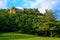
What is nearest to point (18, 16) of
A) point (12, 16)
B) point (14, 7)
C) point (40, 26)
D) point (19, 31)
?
point (12, 16)

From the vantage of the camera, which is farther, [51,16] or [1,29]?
[1,29]

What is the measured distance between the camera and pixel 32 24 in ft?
228

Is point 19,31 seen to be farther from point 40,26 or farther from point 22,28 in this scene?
point 40,26

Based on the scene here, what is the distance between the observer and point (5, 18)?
229 feet

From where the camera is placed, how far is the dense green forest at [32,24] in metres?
63.2

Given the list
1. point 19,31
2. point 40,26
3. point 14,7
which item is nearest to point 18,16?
point 19,31

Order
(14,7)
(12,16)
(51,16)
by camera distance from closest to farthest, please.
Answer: (51,16), (12,16), (14,7)

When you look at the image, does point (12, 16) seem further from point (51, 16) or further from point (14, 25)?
point (51, 16)

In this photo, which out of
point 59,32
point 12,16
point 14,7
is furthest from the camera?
point 14,7

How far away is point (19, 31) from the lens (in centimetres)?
6856

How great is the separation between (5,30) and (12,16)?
610 cm

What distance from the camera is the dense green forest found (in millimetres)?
63219

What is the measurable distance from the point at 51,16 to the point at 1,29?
1718 centimetres

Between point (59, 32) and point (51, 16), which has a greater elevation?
point (51, 16)
